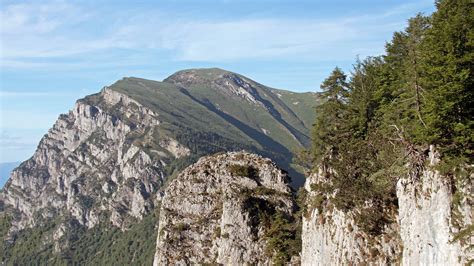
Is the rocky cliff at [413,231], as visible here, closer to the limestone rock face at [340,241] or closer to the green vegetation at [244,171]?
the limestone rock face at [340,241]

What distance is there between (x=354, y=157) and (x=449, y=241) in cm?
1586

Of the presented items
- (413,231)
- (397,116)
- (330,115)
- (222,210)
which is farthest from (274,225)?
(413,231)

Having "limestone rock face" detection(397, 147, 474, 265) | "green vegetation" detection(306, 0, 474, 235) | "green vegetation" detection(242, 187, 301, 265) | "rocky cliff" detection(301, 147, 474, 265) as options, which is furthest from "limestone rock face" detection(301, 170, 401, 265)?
"green vegetation" detection(242, 187, 301, 265)

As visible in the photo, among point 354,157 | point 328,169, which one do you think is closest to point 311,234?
point 328,169

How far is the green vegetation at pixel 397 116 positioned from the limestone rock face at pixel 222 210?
35.8ft

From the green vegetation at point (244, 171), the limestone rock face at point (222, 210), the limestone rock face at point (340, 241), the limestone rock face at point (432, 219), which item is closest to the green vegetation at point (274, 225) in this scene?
the limestone rock face at point (222, 210)

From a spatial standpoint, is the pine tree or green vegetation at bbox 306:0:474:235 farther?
the pine tree

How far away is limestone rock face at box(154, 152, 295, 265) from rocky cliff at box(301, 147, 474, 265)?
51.8 feet

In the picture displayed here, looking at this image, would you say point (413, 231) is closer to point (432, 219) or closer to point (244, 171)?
point (432, 219)

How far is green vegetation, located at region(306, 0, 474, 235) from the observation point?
3186 centimetres

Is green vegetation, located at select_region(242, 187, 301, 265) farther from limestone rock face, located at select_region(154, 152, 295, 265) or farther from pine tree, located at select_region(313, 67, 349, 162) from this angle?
pine tree, located at select_region(313, 67, 349, 162)

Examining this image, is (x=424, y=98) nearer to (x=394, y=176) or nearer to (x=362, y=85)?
(x=394, y=176)

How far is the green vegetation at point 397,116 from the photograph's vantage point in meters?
31.9

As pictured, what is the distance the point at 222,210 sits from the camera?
67938mm
